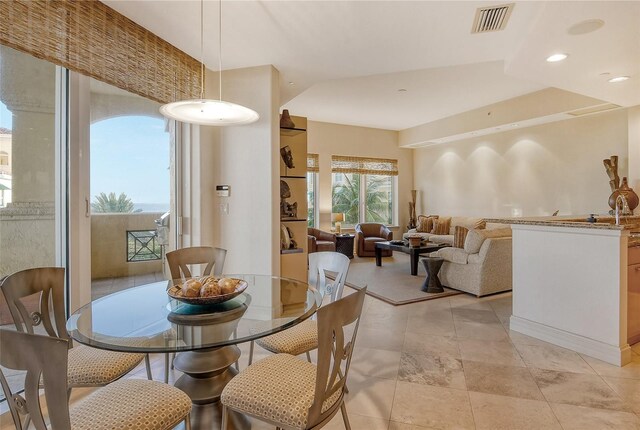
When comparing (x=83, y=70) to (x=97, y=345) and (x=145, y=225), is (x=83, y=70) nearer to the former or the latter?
(x=145, y=225)

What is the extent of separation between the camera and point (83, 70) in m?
2.23

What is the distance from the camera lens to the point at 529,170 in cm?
610

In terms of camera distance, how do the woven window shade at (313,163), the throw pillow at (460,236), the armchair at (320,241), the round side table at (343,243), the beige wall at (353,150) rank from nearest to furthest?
the throw pillow at (460,236) → the armchair at (320,241) → the round side table at (343,243) → the woven window shade at (313,163) → the beige wall at (353,150)

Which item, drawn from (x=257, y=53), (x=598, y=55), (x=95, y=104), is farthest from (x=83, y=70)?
(x=598, y=55)

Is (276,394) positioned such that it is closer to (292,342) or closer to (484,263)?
(292,342)

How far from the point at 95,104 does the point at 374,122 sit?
5942 millimetres

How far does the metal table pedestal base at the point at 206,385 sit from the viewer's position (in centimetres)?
179

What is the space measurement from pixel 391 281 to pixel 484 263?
136 cm

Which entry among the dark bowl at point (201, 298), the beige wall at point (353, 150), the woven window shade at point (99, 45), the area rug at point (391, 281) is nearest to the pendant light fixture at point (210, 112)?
the woven window shade at point (99, 45)

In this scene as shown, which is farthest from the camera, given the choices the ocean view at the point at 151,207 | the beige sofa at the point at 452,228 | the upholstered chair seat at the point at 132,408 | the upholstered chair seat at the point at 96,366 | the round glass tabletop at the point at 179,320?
the beige sofa at the point at 452,228

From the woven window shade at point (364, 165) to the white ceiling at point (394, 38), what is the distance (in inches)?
142

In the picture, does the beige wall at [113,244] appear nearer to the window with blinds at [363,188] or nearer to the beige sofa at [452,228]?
the beige sofa at [452,228]

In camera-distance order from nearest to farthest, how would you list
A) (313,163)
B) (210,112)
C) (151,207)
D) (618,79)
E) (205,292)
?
(205,292) < (210,112) < (151,207) < (618,79) < (313,163)

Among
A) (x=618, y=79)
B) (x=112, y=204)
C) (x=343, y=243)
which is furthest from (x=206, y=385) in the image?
(x=343, y=243)
